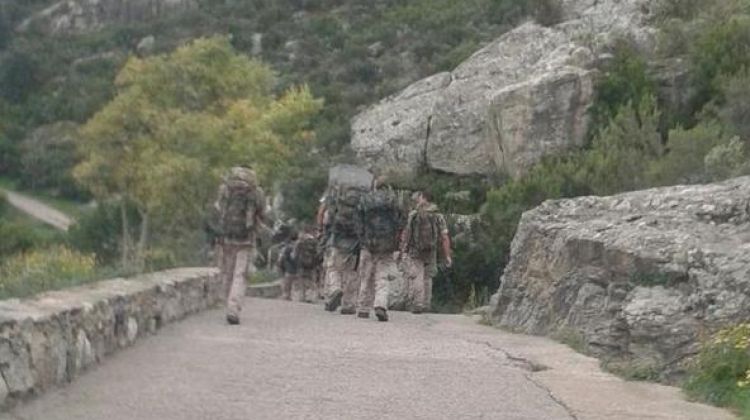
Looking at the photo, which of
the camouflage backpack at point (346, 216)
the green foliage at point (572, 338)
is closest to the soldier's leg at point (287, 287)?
the camouflage backpack at point (346, 216)

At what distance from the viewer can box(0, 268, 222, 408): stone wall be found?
7.82 metres

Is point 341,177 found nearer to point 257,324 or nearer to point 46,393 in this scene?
point 257,324

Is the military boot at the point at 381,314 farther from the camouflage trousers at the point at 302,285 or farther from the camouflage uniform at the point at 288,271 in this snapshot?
the camouflage uniform at the point at 288,271

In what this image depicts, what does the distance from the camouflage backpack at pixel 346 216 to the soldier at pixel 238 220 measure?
2278 mm

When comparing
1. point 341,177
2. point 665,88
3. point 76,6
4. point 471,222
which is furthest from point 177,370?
point 76,6

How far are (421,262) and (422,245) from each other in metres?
0.42

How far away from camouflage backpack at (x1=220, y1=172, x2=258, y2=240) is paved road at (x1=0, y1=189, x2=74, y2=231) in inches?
1895

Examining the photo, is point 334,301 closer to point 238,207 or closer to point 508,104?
point 238,207

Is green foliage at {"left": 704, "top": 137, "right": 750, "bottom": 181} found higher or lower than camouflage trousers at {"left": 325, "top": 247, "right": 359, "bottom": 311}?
higher

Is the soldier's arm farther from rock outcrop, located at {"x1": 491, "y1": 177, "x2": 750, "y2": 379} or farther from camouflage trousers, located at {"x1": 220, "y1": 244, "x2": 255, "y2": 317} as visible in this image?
camouflage trousers, located at {"x1": 220, "y1": 244, "x2": 255, "y2": 317}

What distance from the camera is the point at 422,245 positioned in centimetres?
1953

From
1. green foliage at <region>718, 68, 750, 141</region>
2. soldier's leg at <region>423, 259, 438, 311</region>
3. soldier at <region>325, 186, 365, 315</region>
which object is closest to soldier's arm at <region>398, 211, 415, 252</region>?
soldier's leg at <region>423, 259, 438, 311</region>

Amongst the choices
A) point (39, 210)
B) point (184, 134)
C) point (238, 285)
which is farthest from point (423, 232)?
point (39, 210)

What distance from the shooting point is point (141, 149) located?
42.5m
